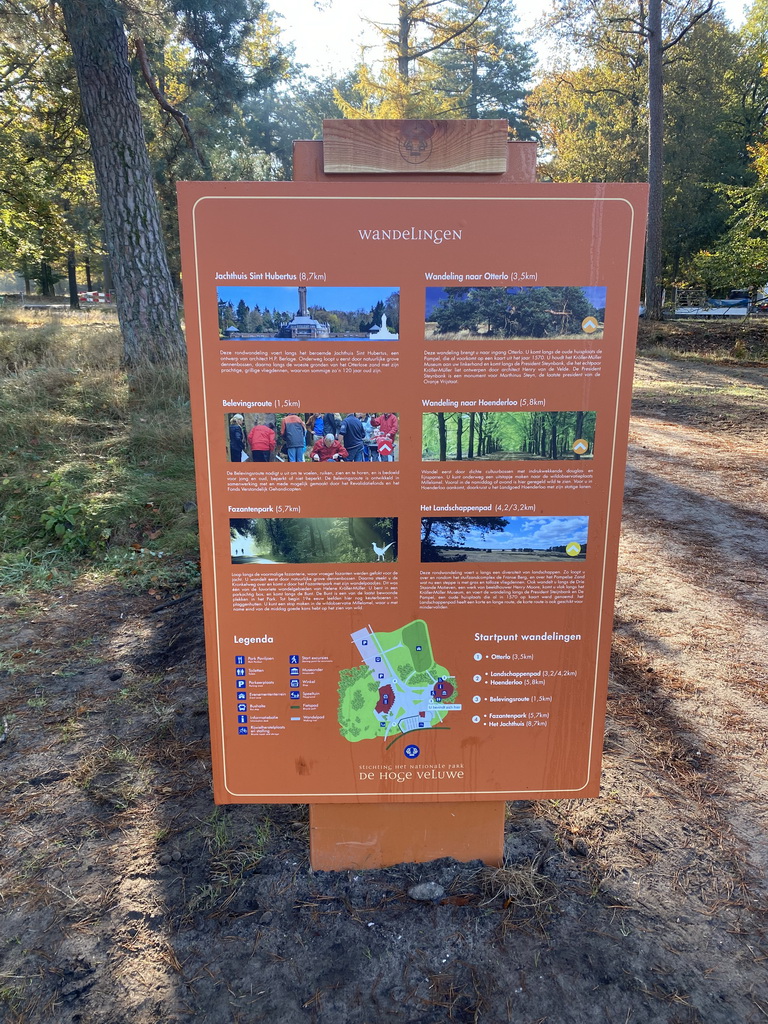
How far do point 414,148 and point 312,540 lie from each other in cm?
116

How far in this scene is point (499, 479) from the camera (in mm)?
2008

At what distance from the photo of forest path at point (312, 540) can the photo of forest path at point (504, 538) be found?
0.13 metres

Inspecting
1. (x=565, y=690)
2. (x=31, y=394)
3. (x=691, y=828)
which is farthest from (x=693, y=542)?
(x=31, y=394)

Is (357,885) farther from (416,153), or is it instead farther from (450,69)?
(450,69)

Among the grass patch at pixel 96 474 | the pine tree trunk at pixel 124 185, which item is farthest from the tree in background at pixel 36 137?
the grass patch at pixel 96 474

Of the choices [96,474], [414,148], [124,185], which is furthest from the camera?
[124,185]

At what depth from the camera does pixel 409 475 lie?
200cm

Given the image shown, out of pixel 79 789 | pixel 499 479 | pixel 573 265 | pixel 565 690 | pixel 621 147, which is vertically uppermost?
pixel 621 147

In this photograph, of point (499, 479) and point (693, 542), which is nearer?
point (499, 479)

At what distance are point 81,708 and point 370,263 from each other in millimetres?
2800

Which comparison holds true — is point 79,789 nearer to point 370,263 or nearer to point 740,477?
point 370,263

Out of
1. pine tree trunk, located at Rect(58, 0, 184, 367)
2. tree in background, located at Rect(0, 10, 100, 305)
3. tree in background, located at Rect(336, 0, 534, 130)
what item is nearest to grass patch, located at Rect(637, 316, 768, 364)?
tree in background, located at Rect(336, 0, 534, 130)

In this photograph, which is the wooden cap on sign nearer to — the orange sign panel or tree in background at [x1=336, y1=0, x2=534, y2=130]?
the orange sign panel

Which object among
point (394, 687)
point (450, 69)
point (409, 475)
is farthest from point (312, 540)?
point (450, 69)
